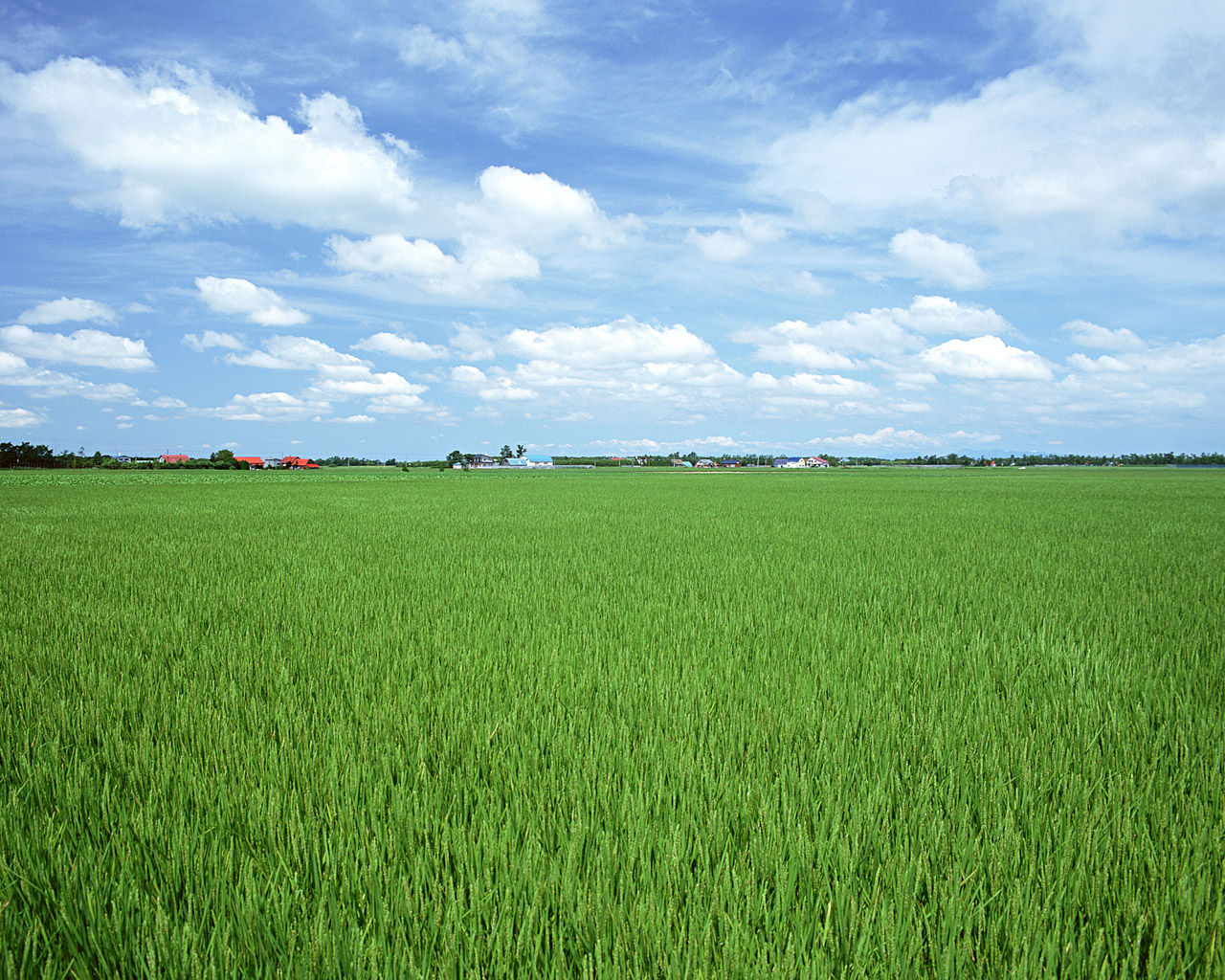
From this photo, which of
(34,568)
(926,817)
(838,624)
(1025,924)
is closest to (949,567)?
(838,624)

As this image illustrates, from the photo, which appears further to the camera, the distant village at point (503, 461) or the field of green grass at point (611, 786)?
the distant village at point (503, 461)

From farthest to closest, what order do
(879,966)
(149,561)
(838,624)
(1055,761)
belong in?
(149,561)
(838,624)
(1055,761)
(879,966)

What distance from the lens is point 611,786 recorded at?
2.20 meters

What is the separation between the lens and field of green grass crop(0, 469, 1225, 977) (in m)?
1.53

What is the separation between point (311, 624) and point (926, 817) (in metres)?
4.32

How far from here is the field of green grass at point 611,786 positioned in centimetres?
153

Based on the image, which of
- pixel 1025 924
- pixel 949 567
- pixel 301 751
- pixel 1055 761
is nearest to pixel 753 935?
pixel 1025 924

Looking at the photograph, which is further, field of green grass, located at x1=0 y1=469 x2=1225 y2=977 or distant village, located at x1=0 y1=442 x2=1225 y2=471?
distant village, located at x1=0 y1=442 x2=1225 y2=471

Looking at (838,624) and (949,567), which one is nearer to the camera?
(838,624)

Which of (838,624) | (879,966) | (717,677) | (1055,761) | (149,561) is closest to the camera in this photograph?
(879,966)

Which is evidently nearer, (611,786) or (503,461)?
(611,786)

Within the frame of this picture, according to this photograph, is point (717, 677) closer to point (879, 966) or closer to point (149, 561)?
point (879, 966)

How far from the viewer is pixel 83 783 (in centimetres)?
232

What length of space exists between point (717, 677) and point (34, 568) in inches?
332
